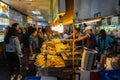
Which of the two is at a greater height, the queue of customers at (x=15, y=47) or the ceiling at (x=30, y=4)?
the ceiling at (x=30, y=4)

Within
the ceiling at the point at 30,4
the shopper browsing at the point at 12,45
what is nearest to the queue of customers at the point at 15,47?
the shopper browsing at the point at 12,45

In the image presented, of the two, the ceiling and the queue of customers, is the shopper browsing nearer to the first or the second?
the queue of customers

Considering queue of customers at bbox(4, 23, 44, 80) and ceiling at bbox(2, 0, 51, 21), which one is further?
ceiling at bbox(2, 0, 51, 21)

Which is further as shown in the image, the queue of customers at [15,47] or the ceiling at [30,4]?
the ceiling at [30,4]

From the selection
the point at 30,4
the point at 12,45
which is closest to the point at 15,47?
the point at 12,45

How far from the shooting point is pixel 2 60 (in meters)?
10.5

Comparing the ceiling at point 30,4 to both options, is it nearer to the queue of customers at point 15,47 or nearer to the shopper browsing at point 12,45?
the queue of customers at point 15,47

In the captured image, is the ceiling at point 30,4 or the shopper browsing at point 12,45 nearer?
the shopper browsing at point 12,45

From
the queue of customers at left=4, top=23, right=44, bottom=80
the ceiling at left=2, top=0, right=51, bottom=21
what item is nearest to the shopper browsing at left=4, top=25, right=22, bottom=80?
the queue of customers at left=4, top=23, right=44, bottom=80

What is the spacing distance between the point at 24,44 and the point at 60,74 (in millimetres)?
4749

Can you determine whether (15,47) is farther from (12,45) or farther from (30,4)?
(30,4)

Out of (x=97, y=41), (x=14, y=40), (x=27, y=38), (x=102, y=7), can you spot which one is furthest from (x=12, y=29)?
(x=102, y=7)

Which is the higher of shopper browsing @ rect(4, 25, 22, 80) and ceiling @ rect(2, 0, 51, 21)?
ceiling @ rect(2, 0, 51, 21)

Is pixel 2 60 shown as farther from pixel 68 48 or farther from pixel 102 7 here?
pixel 102 7
